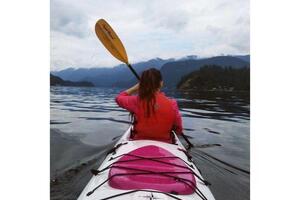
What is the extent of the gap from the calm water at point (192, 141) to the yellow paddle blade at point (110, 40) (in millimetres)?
1058

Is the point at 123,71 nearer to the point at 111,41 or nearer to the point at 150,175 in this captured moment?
the point at 111,41

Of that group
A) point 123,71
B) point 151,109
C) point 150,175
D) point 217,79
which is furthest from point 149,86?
point 217,79

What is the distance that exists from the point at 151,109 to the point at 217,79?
5.97 metres

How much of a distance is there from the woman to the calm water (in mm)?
760

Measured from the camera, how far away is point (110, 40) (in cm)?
345

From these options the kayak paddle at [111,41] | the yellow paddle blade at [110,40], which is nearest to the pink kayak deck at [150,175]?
the kayak paddle at [111,41]

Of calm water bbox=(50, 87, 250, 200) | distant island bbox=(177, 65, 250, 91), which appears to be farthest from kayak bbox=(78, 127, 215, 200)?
distant island bbox=(177, 65, 250, 91)

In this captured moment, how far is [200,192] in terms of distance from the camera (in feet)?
5.74

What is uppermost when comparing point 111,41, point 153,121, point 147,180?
point 111,41

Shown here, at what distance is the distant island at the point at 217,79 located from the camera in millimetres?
5484
